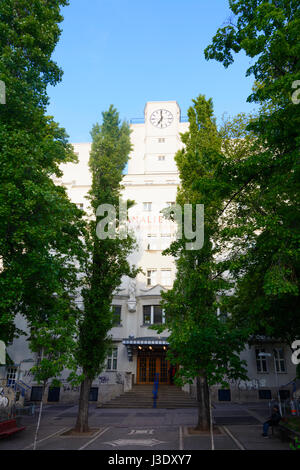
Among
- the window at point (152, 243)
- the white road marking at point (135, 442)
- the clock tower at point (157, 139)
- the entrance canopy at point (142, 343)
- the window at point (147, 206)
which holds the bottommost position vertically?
the white road marking at point (135, 442)

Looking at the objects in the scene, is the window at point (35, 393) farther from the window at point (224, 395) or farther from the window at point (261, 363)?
the window at point (261, 363)

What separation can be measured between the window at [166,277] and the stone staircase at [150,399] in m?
9.16

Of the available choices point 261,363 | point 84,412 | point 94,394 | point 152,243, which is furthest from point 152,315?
point 84,412

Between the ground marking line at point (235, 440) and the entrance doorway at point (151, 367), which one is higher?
the entrance doorway at point (151, 367)

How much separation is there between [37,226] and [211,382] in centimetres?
880

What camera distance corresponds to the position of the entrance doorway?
28.8 metres

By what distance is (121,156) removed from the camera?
19.0 m

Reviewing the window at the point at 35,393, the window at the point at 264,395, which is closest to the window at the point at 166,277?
the window at the point at 264,395

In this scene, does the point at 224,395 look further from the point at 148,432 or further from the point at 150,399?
the point at 148,432

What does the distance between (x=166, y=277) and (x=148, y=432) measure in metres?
17.3

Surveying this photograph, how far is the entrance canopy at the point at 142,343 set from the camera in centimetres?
2680

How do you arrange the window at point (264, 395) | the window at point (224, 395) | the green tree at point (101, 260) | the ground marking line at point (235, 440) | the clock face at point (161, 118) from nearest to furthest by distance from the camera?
1. the ground marking line at point (235, 440)
2. the green tree at point (101, 260)
3. the window at point (224, 395)
4. the window at point (264, 395)
5. the clock face at point (161, 118)

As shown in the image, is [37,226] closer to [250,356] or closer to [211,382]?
[211,382]

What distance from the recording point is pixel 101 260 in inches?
666
